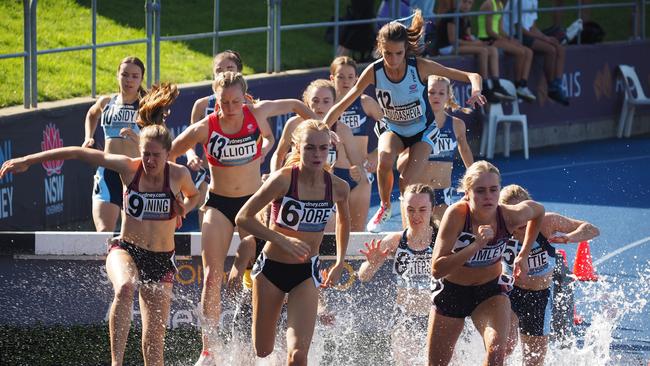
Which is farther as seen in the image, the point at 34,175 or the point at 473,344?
the point at 34,175

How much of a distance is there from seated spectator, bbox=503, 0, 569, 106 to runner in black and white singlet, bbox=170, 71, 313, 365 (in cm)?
1169

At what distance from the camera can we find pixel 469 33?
790 inches

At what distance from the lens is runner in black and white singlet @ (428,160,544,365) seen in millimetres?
7980

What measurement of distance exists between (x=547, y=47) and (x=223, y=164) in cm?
1207

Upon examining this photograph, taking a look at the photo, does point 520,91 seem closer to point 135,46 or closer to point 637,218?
point 637,218

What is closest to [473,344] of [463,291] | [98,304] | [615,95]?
[463,291]

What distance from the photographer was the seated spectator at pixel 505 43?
66.6 feet

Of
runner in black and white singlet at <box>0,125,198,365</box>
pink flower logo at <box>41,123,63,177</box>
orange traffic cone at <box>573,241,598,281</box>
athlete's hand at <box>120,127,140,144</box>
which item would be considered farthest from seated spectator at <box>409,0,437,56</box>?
runner in black and white singlet at <box>0,125,198,365</box>

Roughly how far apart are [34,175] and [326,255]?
427 cm

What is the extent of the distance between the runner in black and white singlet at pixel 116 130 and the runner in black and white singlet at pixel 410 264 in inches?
101

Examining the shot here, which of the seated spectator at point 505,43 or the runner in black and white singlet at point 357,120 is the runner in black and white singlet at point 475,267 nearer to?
the runner in black and white singlet at point 357,120

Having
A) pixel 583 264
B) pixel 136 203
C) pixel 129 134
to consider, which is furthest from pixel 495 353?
pixel 129 134

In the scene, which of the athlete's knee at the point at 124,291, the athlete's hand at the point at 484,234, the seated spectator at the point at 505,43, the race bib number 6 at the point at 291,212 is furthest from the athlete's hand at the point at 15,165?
the seated spectator at the point at 505,43

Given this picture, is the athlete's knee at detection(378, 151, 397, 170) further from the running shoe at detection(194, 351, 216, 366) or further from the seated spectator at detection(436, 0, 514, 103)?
the seated spectator at detection(436, 0, 514, 103)
